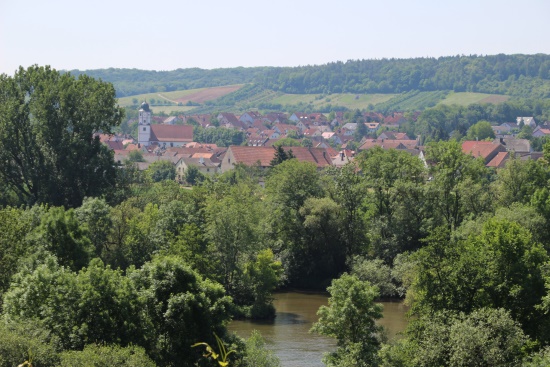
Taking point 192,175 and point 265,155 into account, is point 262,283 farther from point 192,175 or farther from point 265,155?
point 192,175

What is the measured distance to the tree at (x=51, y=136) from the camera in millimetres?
62031

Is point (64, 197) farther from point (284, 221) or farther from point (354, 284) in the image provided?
point (354, 284)

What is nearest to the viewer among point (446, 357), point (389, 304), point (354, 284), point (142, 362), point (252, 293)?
point (142, 362)

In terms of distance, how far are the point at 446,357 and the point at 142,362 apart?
1043cm

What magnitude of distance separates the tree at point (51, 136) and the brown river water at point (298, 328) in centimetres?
1559

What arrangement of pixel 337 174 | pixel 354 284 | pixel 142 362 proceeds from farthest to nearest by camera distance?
pixel 337 174 → pixel 354 284 → pixel 142 362

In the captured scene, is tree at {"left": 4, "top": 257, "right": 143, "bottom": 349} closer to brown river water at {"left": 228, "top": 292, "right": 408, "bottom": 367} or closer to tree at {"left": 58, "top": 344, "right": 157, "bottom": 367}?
tree at {"left": 58, "top": 344, "right": 157, "bottom": 367}

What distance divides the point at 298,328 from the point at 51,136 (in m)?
22.6

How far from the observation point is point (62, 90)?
62844 mm

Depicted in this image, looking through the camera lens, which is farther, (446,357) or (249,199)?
(249,199)

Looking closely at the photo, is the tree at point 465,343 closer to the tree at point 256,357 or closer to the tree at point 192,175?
the tree at point 256,357

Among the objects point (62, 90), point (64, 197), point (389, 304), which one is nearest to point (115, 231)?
point (64, 197)

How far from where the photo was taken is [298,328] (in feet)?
165

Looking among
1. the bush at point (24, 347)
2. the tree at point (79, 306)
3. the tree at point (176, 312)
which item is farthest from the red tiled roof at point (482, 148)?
the bush at point (24, 347)
